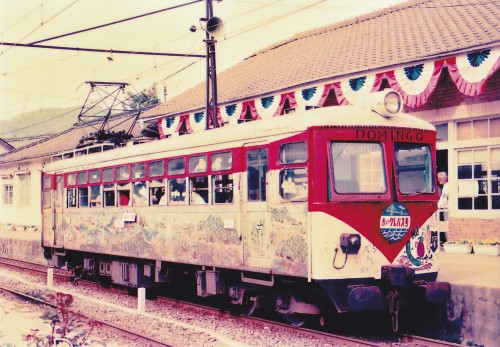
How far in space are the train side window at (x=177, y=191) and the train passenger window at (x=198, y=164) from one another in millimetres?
362

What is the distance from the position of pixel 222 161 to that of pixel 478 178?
20.3 feet

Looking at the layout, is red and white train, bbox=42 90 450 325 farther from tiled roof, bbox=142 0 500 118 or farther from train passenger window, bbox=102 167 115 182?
tiled roof, bbox=142 0 500 118

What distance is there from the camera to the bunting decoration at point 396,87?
11562mm

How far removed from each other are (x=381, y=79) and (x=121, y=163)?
543 centimetres

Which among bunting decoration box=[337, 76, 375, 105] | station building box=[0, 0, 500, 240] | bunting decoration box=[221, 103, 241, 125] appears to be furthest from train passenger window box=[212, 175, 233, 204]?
bunting decoration box=[221, 103, 241, 125]

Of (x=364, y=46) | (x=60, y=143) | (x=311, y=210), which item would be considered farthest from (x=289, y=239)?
(x=60, y=143)

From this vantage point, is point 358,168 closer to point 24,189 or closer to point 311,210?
point 311,210

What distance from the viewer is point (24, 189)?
3108cm

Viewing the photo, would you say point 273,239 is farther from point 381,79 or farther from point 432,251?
point 381,79

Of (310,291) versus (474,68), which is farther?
(474,68)

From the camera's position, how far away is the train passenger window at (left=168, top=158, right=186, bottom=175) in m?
10.9

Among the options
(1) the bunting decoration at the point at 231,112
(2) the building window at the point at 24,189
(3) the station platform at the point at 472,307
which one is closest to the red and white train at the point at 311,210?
(3) the station platform at the point at 472,307

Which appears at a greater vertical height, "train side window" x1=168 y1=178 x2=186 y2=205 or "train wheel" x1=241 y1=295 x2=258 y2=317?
"train side window" x1=168 y1=178 x2=186 y2=205

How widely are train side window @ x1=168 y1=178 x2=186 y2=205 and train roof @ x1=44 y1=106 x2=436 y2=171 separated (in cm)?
48
